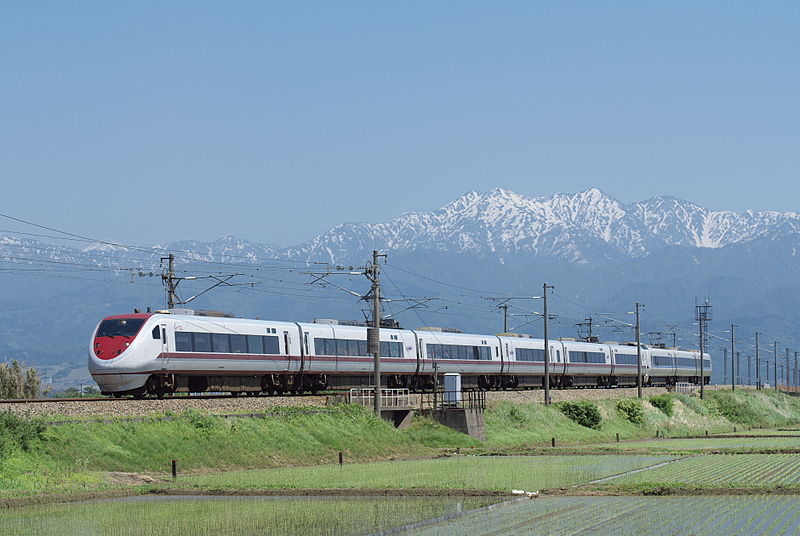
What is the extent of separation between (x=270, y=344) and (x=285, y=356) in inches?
51.7

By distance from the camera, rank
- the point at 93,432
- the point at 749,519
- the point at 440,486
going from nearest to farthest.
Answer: the point at 749,519 < the point at 440,486 < the point at 93,432

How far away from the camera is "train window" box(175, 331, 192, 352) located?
4944 cm

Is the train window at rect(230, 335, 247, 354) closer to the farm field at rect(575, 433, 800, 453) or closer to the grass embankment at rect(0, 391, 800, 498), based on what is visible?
the grass embankment at rect(0, 391, 800, 498)

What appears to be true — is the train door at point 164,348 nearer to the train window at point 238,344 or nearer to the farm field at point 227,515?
the train window at point 238,344

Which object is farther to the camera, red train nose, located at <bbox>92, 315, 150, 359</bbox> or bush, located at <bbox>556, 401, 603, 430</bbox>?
bush, located at <bbox>556, 401, 603, 430</bbox>

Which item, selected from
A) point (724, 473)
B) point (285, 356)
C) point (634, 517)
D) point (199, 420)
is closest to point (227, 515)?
point (634, 517)

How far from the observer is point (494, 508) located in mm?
29328

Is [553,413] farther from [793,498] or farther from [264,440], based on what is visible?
[793,498]

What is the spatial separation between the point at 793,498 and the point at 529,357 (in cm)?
5312

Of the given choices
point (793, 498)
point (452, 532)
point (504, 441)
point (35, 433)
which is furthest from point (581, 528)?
point (504, 441)

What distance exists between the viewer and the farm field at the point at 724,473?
117ft

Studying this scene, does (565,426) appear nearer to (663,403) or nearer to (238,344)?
(663,403)

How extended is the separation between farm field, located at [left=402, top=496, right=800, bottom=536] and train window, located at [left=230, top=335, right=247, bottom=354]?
79.3 ft

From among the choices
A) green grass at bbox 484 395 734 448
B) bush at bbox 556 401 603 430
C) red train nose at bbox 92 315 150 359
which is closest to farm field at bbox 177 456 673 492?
red train nose at bbox 92 315 150 359
